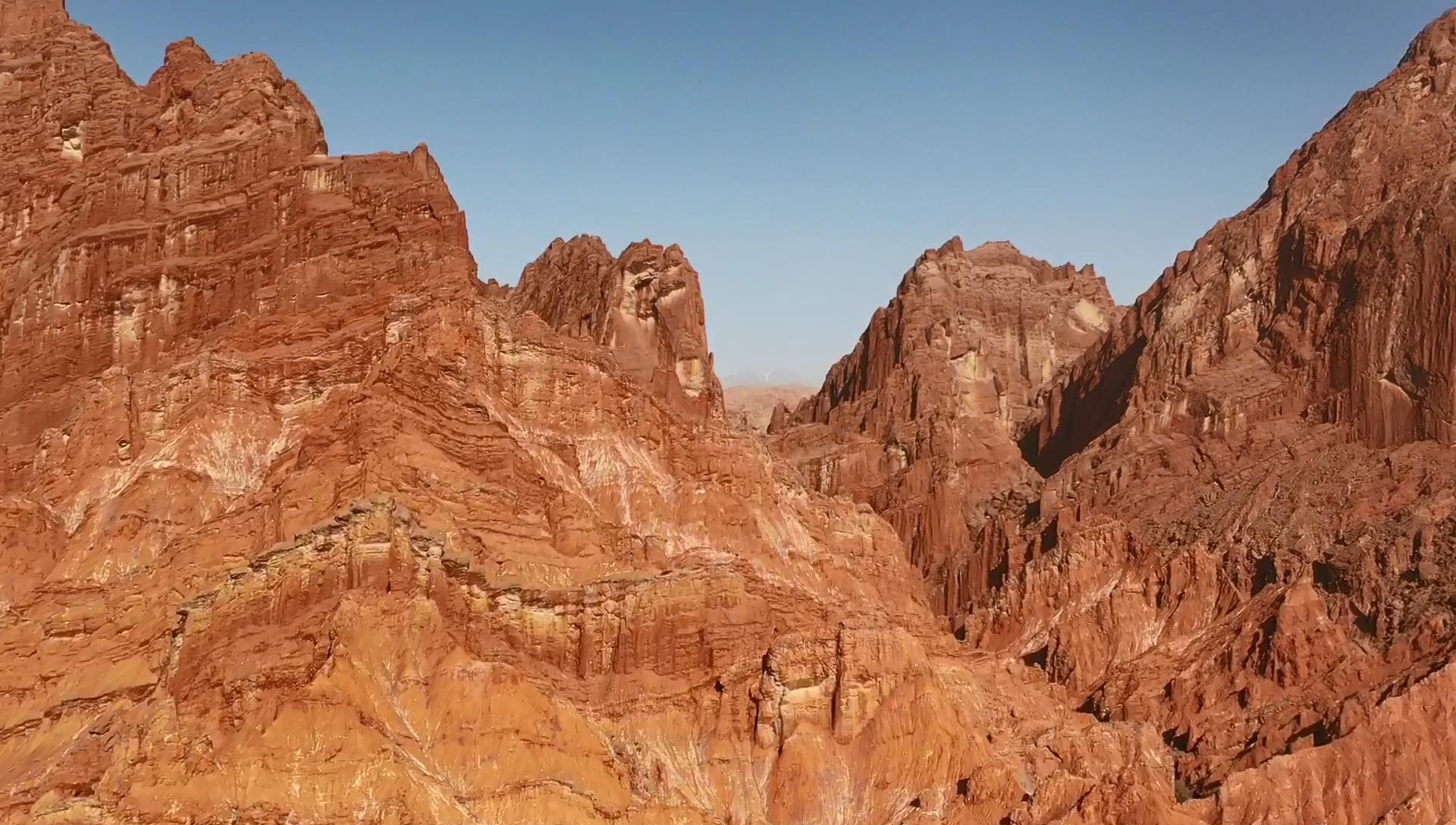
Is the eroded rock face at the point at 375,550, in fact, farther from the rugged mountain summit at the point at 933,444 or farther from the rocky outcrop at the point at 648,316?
the rugged mountain summit at the point at 933,444

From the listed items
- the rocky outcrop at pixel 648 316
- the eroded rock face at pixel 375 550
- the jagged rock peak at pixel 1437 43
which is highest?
the jagged rock peak at pixel 1437 43

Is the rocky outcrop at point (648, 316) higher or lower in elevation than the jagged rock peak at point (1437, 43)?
lower

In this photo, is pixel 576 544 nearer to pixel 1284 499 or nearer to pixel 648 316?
pixel 648 316

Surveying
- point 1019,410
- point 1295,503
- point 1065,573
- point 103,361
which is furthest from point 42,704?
point 1019,410

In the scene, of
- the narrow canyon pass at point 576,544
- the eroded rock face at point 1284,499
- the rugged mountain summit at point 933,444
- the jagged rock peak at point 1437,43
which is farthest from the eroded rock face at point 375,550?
the jagged rock peak at point 1437,43

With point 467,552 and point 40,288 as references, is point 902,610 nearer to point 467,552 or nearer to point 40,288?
point 467,552

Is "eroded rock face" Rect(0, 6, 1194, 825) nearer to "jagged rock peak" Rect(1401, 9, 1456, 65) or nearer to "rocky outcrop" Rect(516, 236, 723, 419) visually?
"rocky outcrop" Rect(516, 236, 723, 419)

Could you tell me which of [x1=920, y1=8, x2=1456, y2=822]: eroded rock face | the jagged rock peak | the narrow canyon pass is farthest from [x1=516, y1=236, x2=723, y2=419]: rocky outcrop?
the jagged rock peak
